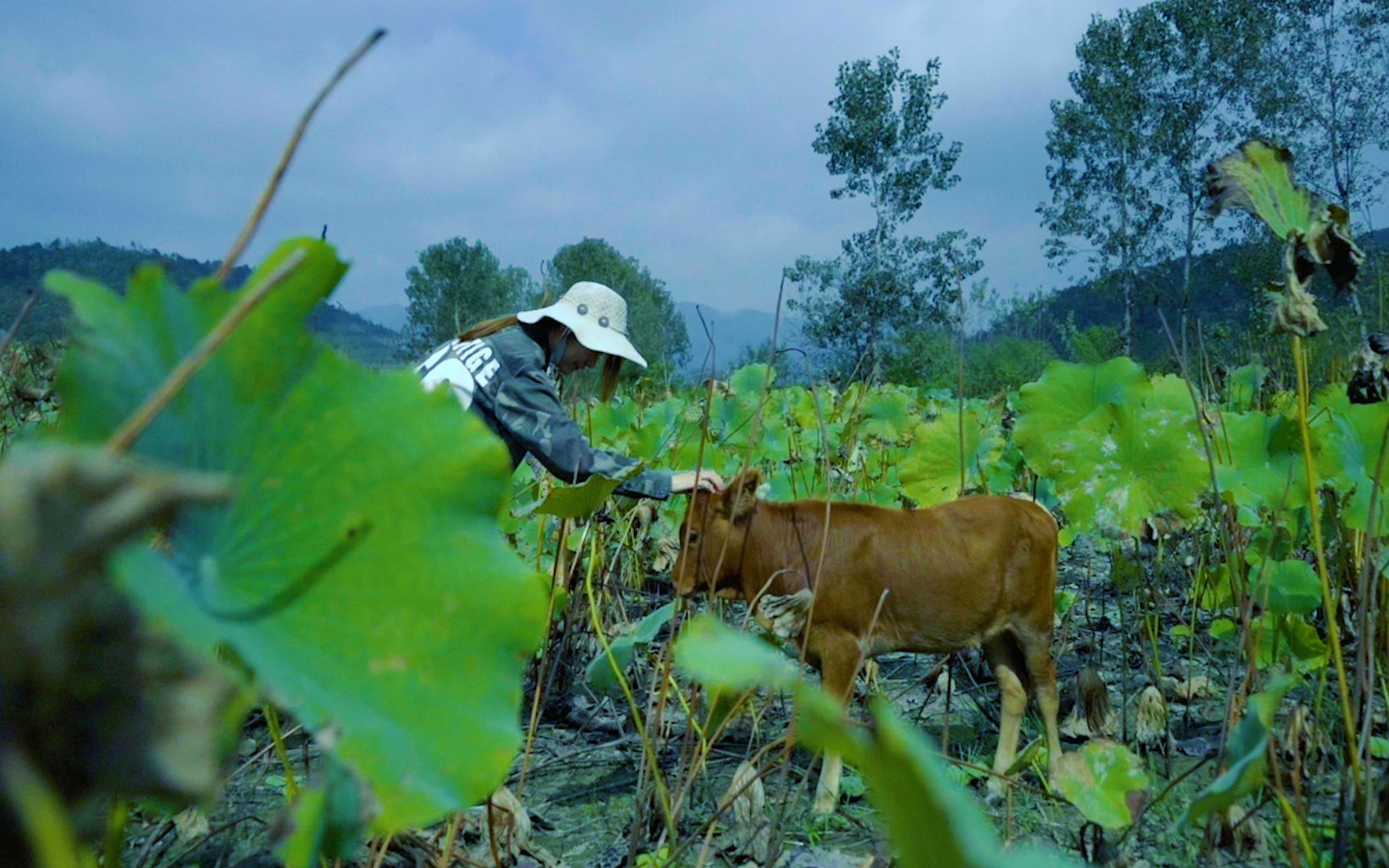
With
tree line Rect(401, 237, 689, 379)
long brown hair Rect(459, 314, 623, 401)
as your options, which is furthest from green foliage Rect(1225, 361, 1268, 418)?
tree line Rect(401, 237, 689, 379)

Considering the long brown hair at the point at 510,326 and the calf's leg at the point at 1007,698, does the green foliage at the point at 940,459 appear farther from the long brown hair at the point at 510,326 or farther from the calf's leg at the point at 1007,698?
the long brown hair at the point at 510,326

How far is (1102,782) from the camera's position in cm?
131

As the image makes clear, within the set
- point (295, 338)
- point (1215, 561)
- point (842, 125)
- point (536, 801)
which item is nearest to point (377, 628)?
point (295, 338)

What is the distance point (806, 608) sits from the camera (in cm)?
210

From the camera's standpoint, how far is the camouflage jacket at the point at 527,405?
2.63 metres

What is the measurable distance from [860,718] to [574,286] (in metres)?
1.49

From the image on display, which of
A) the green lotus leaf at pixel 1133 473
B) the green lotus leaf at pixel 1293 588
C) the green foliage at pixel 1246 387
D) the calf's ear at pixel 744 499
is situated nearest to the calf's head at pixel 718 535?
the calf's ear at pixel 744 499

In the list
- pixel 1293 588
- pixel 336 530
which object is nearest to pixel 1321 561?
pixel 1293 588

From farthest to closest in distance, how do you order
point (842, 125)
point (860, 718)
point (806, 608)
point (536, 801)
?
point (842, 125) < point (860, 718) < point (536, 801) < point (806, 608)

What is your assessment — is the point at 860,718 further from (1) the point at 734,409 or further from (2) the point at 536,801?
(1) the point at 734,409

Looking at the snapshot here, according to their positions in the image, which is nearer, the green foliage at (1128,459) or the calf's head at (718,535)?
the green foliage at (1128,459)

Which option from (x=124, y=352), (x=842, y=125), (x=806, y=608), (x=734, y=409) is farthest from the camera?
(x=842, y=125)

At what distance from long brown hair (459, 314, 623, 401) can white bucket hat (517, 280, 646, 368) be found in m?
0.07

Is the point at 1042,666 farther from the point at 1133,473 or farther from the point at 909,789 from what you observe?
the point at 909,789
